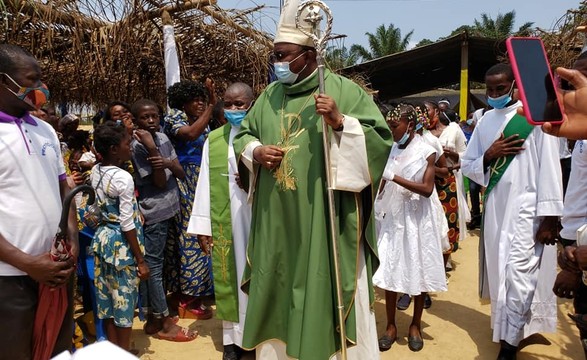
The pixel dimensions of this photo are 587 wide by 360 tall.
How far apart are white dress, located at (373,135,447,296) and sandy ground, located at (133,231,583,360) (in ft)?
1.75

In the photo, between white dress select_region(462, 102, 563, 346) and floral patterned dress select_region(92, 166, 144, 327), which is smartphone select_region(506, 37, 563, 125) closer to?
white dress select_region(462, 102, 563, 346)

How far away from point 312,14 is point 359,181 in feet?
3.24

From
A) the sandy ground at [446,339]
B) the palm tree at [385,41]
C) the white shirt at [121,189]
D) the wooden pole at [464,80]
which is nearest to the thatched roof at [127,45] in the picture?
the white shirt at [121,189]

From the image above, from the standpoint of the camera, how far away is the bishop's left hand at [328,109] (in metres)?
2.55

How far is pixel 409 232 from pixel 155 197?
88.9 inches

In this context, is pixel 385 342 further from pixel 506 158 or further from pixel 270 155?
pixel 270 155

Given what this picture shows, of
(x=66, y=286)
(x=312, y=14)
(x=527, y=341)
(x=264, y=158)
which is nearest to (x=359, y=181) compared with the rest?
(x=264, y=158)

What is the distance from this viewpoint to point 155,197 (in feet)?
13.8

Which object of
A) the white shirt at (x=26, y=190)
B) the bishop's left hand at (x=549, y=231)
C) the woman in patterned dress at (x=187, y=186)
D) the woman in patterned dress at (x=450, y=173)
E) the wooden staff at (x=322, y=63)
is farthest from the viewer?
the woman in patterned dress at (x=450, y=173)

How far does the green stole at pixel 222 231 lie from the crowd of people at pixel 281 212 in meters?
0.01

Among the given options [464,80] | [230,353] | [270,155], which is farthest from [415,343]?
[464,80]

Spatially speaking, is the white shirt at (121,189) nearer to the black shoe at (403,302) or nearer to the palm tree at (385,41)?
the black shoe at (403,302)

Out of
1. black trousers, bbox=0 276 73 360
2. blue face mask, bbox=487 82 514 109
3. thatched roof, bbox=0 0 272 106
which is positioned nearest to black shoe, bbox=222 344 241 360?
black trousers, bbox=0 276 73 360

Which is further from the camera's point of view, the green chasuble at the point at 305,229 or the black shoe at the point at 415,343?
the black shoe at the point at 415,343
